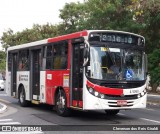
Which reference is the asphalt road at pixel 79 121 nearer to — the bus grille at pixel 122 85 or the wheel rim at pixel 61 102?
the wheel rim at pixel 61 102

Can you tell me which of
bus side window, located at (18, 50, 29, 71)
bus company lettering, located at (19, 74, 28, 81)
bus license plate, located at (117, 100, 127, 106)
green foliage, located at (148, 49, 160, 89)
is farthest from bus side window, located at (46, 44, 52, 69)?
green foliage, located at (148, 49, 160, 89)

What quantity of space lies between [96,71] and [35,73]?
A: 17.3ft

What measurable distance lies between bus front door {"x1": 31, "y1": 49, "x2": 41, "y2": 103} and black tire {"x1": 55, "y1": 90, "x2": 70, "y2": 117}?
2296mm

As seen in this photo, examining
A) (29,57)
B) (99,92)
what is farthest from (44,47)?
(99,92)

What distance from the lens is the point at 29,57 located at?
59.8 ft

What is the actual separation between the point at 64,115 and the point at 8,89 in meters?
7.46

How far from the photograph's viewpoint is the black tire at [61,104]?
47.3 ft

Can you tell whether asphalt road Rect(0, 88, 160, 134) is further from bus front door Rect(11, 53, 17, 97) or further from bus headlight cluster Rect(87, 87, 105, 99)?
bus front door Rect(11, 53, 17, 97)

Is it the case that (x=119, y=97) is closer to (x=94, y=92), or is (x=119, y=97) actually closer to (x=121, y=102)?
(x=121, y=102)

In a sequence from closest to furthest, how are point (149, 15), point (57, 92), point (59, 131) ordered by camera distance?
point (59, 131)
point (57, 92)
point (149, 15)

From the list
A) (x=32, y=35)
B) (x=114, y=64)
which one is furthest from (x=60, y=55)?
(x=32, y=35)

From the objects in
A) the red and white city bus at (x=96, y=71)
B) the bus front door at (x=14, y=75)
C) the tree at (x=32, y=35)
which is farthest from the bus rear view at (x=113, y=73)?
the tree at (x=32, y=35)

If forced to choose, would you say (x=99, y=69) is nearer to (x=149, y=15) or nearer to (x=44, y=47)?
(x=44, y=47)

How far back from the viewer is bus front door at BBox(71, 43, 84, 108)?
13.4 m
